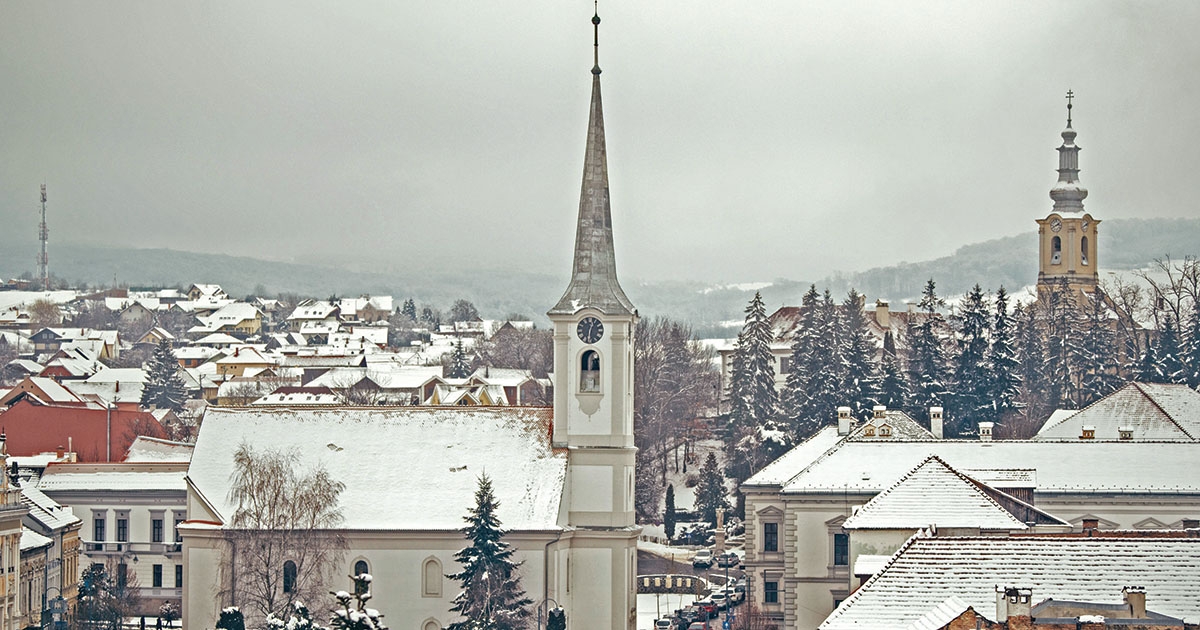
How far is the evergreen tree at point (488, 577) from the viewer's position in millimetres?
58481

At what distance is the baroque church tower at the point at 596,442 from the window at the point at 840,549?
647 cm

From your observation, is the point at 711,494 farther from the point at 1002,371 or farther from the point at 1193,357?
the point at 1193,357

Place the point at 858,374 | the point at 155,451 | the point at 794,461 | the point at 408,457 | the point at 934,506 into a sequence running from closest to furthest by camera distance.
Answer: the point at 934,506, the point at 408,457, the point at 794,461, the point at 155,451, the point at 858,374

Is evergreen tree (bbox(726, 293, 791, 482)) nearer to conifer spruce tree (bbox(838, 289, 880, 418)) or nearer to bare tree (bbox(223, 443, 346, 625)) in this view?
conifer spruce tree (bbox(838, 289, 880, 418))

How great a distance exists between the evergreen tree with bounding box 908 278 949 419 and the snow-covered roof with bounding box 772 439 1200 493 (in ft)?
96.4

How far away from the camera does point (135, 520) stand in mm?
78125

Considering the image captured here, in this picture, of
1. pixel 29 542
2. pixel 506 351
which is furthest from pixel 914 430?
pixel 506 351

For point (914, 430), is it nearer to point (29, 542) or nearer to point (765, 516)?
point (765, 516)

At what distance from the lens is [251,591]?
60.5 m

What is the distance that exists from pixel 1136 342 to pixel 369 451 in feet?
210

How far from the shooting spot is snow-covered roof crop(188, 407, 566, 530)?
2412 inches

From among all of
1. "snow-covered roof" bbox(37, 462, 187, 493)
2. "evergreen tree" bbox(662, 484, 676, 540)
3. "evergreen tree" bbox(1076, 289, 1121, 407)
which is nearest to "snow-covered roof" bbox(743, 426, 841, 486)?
"evergreen tree" bbox(662, 484, 676, 540)

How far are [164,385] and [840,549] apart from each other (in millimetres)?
91210

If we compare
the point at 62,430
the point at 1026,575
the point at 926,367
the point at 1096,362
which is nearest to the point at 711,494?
the point at 926,367
